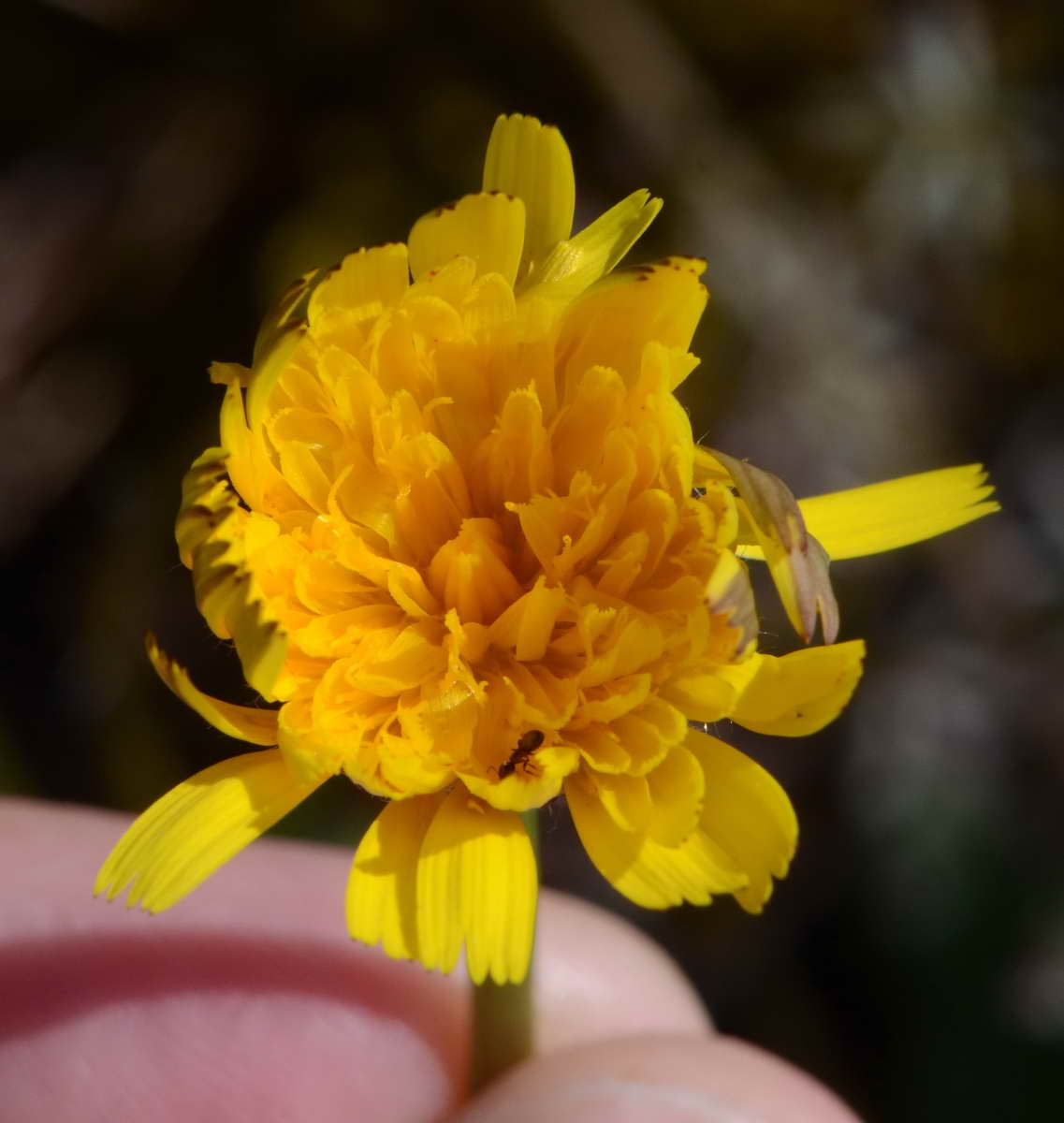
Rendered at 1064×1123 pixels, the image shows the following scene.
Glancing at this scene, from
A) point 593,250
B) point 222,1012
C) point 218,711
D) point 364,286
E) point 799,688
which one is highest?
point 364,286

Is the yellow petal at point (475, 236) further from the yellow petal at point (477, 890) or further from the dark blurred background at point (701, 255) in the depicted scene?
the dark blurred background at point (701, 255)

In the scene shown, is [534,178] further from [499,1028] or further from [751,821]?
[499,1028]

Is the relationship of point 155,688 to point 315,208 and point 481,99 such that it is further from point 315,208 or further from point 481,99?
point 481,99

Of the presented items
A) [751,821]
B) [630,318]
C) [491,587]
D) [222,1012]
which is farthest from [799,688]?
[222,1012]

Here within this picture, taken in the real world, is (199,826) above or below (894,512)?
above

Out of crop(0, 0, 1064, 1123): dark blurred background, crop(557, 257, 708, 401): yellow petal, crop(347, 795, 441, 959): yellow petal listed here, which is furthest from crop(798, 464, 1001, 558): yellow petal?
crop(0, 0, 1064, 1123): dark blurred background

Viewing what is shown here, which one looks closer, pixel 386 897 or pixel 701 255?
pixel 386 897

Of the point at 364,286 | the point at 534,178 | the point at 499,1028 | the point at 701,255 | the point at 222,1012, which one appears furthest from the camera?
the point at 701,255
